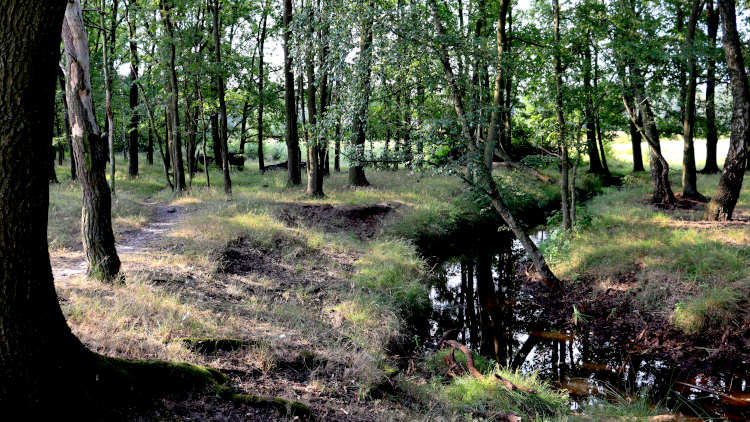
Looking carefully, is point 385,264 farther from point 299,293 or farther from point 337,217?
point 337,217

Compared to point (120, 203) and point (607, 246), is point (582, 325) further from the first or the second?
point (120, 203)

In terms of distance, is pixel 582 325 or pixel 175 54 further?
pixel 175 54

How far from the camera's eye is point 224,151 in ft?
55.4

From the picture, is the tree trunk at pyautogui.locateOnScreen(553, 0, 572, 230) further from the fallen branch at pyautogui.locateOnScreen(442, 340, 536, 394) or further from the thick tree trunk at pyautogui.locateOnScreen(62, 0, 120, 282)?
the thick tree trunk at pyautogui.locateOnScreen(62, 0, 120, 282)

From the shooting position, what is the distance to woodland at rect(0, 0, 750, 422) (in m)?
3.14

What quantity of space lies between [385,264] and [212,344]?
17.8ft

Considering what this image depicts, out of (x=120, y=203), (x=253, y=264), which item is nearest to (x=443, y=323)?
(x=253, y=264)

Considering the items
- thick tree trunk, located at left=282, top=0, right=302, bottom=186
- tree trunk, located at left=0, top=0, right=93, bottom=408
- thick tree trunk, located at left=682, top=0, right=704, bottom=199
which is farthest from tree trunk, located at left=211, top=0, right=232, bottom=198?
thick tree trunk, located at left=682, top=0, right=704, bottom=199

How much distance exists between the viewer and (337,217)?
13.7 metres

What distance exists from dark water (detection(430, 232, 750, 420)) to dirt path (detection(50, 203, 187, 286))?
20.1 feet

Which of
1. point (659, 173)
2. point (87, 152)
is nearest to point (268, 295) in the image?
point (87, 152)

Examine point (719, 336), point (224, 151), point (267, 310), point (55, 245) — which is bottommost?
point (719, 336)

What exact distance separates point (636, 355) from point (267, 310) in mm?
5891

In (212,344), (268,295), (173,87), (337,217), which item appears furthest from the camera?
(173,87)
